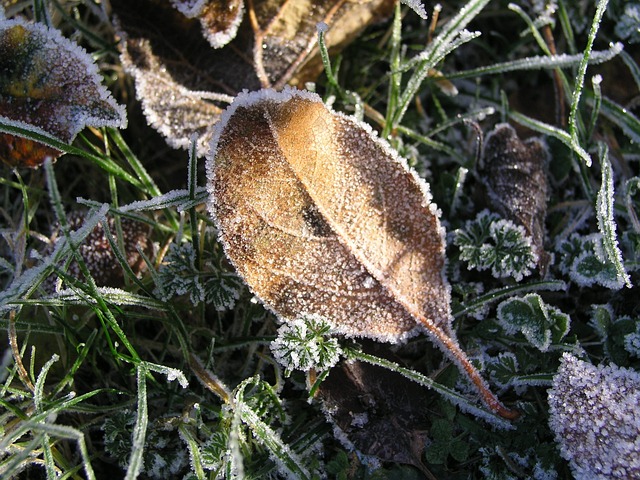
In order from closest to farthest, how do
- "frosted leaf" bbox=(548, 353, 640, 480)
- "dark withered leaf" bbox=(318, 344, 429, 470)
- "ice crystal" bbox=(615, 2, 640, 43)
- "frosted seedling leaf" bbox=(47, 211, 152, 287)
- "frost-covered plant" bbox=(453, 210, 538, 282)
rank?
"frosted leaf" bbox=(548, 353, 640, 480), "dark withered leaf" bbox=(318, 344, 429, 470), "frost-covered plant" bbox=(453, 210, 538, 282), "frosted seedling leaf" bbox=(47, 211, 152, 287), "ice crystal" bbox=(615, 2, 640, 43)

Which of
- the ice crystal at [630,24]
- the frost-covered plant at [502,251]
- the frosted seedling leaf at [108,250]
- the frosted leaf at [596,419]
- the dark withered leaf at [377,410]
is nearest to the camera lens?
the frosted leaf at [596,419]

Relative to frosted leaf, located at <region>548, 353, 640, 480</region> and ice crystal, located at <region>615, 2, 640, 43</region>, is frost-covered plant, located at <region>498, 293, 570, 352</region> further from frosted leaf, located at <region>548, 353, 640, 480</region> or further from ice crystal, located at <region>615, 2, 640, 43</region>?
ice crystal, located at <region>615, 2, 640, 43</region>

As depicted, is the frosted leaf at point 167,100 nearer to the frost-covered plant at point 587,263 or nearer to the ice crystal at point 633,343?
the frost-covered plant at point 587,263

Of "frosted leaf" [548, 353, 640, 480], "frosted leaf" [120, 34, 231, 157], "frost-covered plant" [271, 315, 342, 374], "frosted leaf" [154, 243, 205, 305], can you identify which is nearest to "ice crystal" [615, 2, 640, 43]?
"frosted leaf" [548, 353, 640, 480]

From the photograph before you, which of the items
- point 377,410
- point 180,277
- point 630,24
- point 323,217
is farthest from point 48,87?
point 630,24

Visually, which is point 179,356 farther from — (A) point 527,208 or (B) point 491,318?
(A) point 527,208

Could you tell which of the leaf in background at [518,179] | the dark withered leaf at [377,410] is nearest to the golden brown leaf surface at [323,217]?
the dark withered leaf at [377,410]
